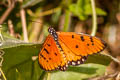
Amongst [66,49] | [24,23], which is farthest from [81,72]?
[24,23]

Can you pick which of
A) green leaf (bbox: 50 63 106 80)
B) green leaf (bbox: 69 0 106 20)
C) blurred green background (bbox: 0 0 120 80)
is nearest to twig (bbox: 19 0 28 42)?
blurred green background (bbox: 0 0 120 80)

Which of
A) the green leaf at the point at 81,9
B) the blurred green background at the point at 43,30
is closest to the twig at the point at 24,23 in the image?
the blurred green background at the point at 43,30

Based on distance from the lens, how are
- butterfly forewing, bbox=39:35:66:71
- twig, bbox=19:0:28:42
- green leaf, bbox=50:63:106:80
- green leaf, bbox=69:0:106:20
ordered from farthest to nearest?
green leaf, bbox=69:0:106:20 < twig, bbox=19:0:28:42 < green leaf, bbox=50:63:106:80 < butterfly forewing, bbox=39:35:66:71

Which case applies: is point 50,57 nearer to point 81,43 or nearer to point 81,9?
point 81,43

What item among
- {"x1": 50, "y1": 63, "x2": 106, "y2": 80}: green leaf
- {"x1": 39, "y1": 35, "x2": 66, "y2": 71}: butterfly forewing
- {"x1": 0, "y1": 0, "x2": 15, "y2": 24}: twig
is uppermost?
{"x1": 0, "y1": 0, "x2": 15, "y2": 24}: twig

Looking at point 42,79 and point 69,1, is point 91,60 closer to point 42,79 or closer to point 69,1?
point 42,79

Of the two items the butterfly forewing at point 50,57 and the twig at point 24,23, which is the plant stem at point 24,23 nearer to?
the twig at point 24,23

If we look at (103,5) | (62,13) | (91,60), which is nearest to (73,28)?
(62,13)

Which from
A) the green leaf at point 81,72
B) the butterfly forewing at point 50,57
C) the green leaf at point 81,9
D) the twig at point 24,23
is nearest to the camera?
the butterfly forewing at point 50,57

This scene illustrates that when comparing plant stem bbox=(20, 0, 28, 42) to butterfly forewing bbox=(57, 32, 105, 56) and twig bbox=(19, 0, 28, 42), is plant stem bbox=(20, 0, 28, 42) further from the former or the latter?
butterfly forewing bbox=(57, 32, 105, 56)
